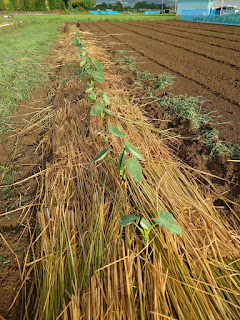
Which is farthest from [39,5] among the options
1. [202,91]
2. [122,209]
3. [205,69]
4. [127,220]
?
[127,220]

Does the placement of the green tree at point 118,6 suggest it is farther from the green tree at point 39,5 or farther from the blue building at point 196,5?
the blue building at point 196,5

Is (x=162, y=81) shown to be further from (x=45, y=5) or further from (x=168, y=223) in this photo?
(x=45, y=5)

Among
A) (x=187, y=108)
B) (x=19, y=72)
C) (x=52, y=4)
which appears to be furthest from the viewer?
(x=52, y=4)

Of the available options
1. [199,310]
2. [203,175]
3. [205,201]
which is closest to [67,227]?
[199,310]

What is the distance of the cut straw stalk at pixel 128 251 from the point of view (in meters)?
0.94

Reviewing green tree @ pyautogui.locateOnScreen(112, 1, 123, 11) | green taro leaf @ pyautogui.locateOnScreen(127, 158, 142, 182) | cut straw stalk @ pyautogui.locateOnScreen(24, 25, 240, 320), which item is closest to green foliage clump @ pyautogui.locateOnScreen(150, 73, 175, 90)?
cut straw stalk @ pyautogui.locateOnScreen(24, 25, 240, 320)

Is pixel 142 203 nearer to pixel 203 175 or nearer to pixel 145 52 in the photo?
pixel 203 175

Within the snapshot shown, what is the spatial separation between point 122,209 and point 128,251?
0.31 meters

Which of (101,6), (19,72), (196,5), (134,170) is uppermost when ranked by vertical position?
(101,6)

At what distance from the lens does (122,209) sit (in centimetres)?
137

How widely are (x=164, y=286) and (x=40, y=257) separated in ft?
2.37

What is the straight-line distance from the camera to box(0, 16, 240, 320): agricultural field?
3.23 ft

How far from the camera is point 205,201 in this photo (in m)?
1.50

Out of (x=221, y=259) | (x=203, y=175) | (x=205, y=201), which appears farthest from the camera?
(x=203, y=175)
